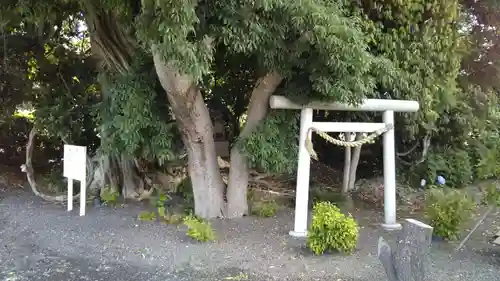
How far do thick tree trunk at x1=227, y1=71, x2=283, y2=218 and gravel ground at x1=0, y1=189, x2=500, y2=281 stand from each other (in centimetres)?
28

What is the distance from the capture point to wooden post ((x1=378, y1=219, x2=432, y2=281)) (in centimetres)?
390

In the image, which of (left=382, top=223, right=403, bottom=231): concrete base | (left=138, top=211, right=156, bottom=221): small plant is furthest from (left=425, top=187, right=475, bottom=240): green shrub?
(left=138, top=211, right=156, bottom=221): small plant

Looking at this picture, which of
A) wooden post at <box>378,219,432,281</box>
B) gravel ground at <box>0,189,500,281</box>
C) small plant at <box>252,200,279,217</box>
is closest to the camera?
wooden post at <box>378,219,432,281</box>

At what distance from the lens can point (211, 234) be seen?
6105 mm

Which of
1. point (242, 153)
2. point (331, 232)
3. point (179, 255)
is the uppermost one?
point (242, 153)

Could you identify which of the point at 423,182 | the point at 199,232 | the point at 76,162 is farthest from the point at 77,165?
the point at 423,182

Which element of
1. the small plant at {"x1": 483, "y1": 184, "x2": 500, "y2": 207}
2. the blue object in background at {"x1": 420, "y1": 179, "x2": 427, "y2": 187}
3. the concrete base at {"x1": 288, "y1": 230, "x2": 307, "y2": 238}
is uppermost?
the small plant at {"x1": 483, "y1": 184, "x2": 500, "y2": 207}

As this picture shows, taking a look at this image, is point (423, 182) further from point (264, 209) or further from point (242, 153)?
point (242, 153)

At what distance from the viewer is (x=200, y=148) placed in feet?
23.5

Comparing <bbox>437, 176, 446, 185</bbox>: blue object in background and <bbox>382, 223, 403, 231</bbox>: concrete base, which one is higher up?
<bbox>437, 176, 446, 185</bbox>: blue object in background

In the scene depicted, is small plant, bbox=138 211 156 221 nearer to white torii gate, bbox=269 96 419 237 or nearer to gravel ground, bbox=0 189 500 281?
gravel ground, bbox=0 189 500 281

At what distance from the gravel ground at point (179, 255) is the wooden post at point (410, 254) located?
960 mm

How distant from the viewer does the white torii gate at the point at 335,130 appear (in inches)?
257

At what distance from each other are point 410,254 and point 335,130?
3027 mm
